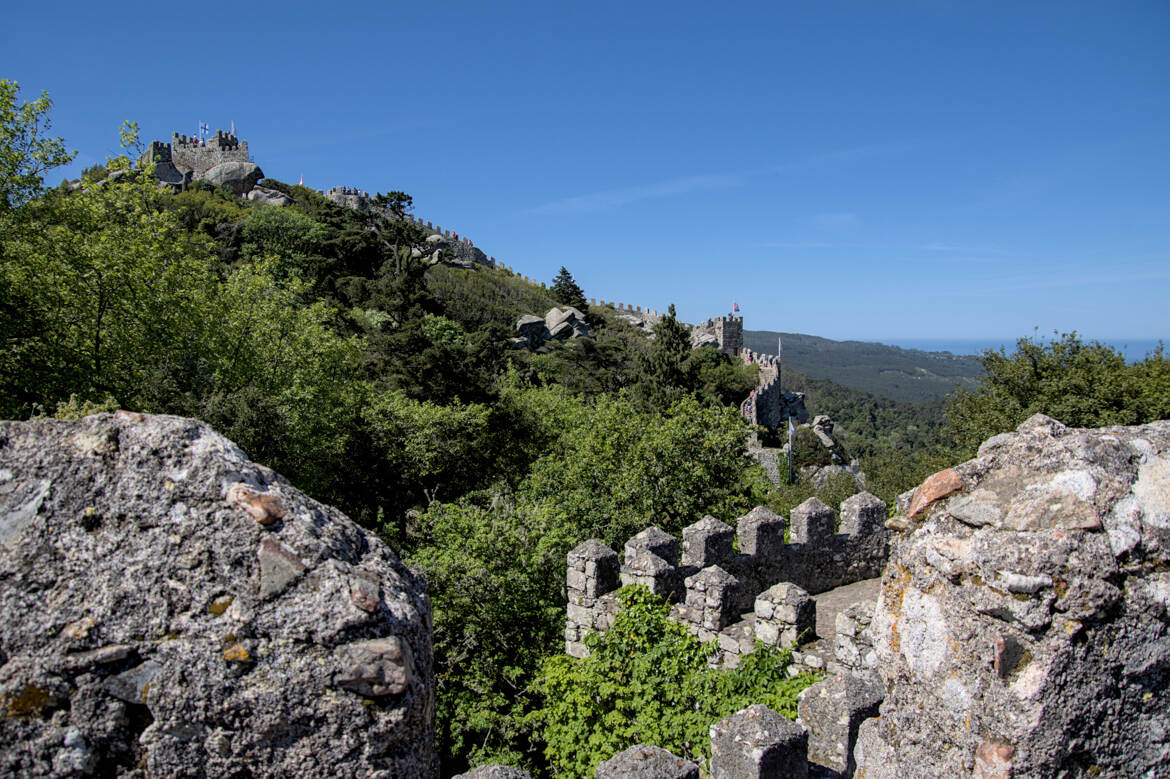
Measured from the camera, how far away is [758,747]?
399cm

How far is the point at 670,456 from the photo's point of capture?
46.6 feet

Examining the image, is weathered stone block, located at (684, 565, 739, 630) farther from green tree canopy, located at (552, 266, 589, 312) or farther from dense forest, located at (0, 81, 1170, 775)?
green tree canopy, located at (552, 266, 589, 312)

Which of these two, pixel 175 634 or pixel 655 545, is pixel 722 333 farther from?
pixel 175 634

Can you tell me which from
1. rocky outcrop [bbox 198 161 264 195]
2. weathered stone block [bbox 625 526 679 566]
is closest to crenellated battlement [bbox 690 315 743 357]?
rocky outcrop [bbox 198 161 264 195]

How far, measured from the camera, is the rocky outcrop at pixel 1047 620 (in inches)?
97.3

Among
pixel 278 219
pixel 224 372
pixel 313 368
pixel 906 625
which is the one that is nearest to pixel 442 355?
pixel 313 368

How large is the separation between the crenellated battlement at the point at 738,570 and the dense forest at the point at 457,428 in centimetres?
47

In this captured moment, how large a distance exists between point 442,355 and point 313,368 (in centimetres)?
662

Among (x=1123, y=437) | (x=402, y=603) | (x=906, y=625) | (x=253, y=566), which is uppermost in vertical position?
(x=1123, y=437)

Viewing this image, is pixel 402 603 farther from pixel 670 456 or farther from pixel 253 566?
pixel 670 456

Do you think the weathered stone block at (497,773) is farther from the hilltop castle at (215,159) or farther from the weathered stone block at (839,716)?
the hilltop castle at (215,159)

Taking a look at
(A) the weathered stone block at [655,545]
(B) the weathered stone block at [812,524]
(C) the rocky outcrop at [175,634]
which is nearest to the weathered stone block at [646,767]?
(C) the rocky outcrop at [175,634]

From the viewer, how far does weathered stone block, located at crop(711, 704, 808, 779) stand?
156 inches

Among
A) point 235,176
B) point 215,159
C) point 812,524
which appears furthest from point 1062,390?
point 215,159
